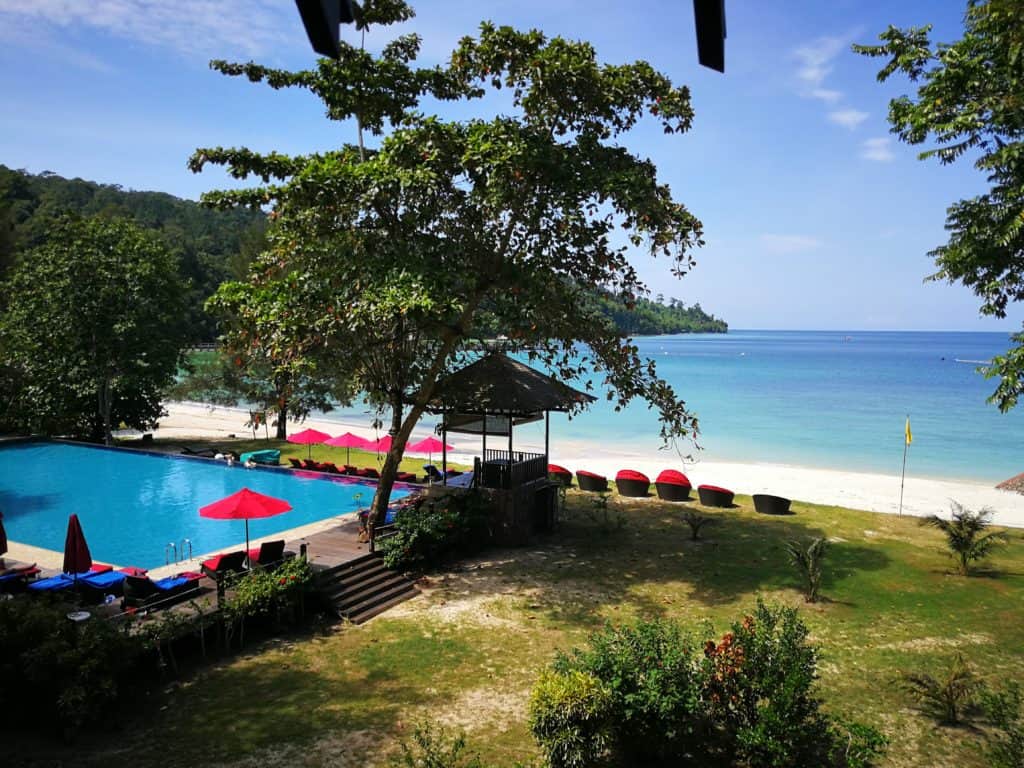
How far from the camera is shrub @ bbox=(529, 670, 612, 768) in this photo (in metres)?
7.14

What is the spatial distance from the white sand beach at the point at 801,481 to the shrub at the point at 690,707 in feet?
61.2

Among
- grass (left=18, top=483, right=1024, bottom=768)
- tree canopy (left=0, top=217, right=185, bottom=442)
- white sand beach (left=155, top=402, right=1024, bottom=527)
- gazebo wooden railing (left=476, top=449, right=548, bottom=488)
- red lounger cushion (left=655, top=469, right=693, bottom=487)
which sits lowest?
grass (left=18, top=483, right=1024, bottom=768)

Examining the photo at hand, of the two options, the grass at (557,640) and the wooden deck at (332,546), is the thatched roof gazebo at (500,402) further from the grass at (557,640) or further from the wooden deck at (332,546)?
the wooden deck at (332,546)

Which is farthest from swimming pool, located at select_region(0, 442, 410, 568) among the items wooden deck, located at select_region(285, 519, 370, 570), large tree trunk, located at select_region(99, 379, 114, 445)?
wooden deck, located at select_region(285, 519, 370, 570)

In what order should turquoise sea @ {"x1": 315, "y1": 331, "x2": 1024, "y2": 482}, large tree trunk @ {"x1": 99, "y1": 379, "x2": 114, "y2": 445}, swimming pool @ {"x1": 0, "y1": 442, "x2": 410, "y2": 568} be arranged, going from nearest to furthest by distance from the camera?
swimming pool @ {"x1": 0, "y1": 442, "x2": 410, "y2": 568} → large tree trunk @ {"x1": 99, "y1": 379, "x2": 114, "y2": 445} → turquoise sea @ {"x1": 315, "y1": 331, "x2": 1024, "y2": 482}

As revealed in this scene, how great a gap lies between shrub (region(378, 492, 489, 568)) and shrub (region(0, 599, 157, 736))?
5925 millimetres

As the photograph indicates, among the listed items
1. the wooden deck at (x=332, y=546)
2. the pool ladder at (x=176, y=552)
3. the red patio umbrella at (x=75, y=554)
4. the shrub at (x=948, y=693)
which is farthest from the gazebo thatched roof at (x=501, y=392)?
the shrub at (x=948, y=693)

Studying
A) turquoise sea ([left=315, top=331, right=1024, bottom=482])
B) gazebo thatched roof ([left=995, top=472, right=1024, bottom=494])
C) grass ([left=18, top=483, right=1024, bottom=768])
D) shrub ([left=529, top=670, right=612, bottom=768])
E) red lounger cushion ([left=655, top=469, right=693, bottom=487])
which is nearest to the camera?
shrub ([left=529, top=670, right=612, bottom=768])

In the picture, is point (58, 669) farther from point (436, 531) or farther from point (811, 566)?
point (811, 566)

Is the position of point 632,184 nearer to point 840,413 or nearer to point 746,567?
point 746,567

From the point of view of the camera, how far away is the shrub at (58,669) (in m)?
8.50

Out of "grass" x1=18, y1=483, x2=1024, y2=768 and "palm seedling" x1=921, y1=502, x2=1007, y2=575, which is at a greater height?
"palm seedling" x1=921, y1=502, x2=1007, y2=575

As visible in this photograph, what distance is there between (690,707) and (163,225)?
130m

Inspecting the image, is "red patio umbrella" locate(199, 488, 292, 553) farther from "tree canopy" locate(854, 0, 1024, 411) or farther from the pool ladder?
"tree canopy" locate(854, 0, 1024, 411)
